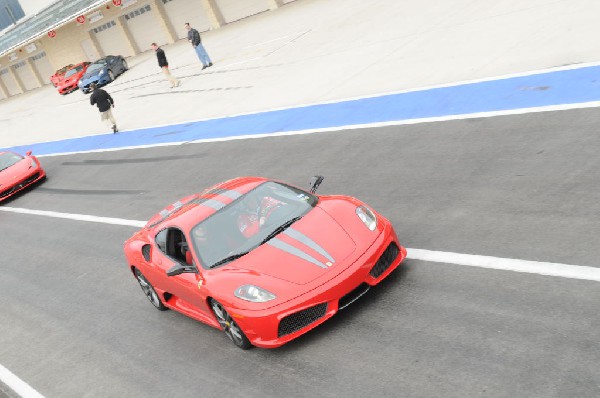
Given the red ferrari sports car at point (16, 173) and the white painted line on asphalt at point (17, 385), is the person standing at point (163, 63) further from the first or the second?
the white painted line on asphalt at point (17, 385)

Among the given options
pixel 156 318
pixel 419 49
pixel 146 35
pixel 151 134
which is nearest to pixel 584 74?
pixel 419 49

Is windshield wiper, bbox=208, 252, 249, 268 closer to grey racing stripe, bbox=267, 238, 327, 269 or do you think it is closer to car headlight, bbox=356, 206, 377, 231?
grey racing stripe, bbox=267, 238, 327, 269

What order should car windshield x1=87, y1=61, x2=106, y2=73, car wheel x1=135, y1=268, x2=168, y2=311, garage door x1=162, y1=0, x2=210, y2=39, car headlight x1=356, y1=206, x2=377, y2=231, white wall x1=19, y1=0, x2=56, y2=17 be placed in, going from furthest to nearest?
white wall x1=19, y1=0, x2=56, y2=17
car windshield x1=87, y1=61, x2=106, y2=73
garage door x1=162, y1=0, x2=210, y2=39
car wheel x1=135, y1=268, x2=168, y2=311
car headlight x1=356, y1=206, x2=377, y2=231

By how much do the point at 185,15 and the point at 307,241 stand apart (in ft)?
111

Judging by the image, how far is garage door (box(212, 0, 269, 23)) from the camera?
33.1 meters

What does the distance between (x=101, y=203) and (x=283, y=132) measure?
4618mm

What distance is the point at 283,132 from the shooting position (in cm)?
1510

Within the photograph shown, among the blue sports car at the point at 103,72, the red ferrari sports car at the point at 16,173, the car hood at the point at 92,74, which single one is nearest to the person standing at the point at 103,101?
the red ferrari sports car at the point at 16,173

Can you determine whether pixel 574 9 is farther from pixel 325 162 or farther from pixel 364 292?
pixel 364 292

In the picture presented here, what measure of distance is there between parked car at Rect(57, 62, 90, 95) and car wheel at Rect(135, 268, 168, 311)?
35.3m

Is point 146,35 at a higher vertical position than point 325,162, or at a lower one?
higher

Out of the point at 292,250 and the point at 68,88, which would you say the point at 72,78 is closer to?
the point at 68,88

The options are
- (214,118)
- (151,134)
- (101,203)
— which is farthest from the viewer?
(151,134)

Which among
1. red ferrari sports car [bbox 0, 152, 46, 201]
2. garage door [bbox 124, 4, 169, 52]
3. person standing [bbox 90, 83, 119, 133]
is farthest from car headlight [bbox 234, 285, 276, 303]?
garage door [bbox 124, 4, 169, 52]
